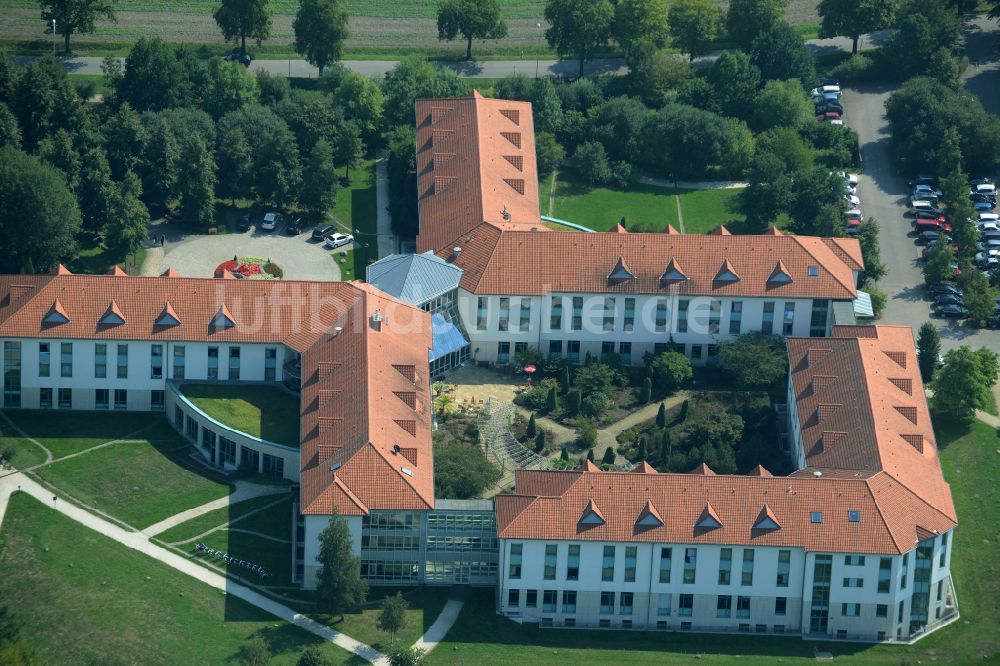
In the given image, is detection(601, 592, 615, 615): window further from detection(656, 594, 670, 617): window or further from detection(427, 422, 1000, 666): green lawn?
detection(656, 594, 670, 617): window

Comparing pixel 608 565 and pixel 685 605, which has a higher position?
pixel 608 565

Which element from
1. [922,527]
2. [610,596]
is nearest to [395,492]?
[610,596]

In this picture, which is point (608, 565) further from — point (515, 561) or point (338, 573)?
point (338, 573)

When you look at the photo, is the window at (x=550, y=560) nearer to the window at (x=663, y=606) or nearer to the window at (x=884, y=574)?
the window at (x=663, y=606)

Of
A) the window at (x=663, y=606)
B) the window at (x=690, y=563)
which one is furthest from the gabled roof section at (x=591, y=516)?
the window at (x=663, y=606)

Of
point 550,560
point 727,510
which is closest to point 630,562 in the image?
point 550,560

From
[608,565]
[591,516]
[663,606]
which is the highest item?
[591,516]

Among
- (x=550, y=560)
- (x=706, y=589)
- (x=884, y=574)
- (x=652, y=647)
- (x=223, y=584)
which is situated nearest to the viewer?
(x=652, y=647)
